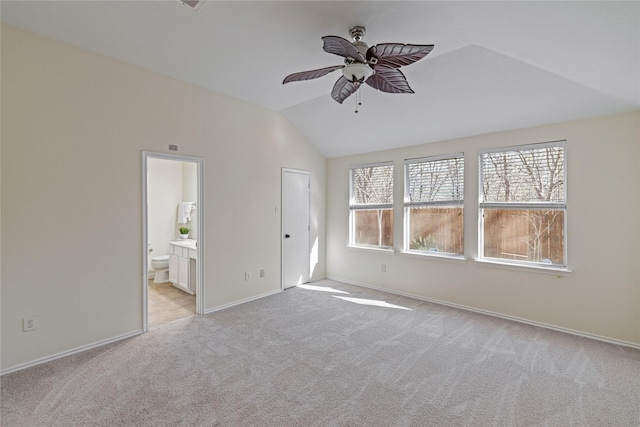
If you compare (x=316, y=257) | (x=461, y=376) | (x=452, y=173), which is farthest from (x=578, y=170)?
(x=316, y=257)

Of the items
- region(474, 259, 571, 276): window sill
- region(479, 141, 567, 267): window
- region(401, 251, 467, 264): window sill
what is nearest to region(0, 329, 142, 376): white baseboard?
region(401, 251, 467, 264): window sill

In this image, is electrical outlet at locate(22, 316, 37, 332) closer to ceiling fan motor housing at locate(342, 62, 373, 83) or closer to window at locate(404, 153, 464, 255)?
ceiling fan motor housing at locate(342, 62, 373, 83)

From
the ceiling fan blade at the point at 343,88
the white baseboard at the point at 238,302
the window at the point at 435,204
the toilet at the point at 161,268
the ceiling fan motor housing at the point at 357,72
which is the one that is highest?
the ceiling fan blade at the point at 343,88

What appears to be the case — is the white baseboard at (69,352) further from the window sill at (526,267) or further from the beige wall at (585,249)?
the window sill at (526,267)

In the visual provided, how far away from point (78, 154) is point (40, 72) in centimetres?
76

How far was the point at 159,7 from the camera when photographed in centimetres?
230

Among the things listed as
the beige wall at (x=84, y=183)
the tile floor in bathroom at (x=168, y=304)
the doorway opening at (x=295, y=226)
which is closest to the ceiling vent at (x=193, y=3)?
the beige wall at (x=84, y=183)

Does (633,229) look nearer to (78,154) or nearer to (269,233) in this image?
(269,233)

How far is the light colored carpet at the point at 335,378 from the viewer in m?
2.03

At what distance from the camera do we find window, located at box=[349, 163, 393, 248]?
509cm

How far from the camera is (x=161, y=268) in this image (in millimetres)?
5453

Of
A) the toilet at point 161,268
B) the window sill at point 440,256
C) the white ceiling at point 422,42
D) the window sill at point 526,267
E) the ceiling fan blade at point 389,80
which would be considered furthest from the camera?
the toilet at point 161,268

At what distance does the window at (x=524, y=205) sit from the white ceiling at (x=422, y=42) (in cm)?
41

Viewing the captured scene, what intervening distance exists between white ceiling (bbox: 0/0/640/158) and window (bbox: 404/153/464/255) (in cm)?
66
